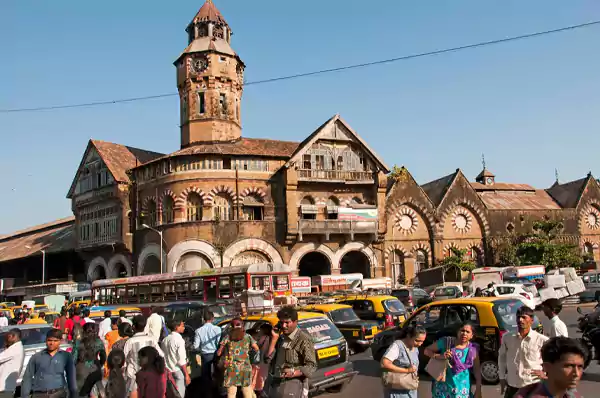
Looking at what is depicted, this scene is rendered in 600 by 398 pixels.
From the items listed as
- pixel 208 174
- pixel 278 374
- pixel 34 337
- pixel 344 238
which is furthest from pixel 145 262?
pixel 278 374

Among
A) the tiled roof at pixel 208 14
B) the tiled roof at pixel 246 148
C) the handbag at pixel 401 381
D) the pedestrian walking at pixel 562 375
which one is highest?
the tiled roof at pixel 208 14

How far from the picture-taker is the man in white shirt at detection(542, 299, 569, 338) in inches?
345

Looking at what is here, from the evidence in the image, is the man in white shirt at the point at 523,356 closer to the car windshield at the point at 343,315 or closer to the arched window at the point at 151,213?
the car windshield at the point at 343,315

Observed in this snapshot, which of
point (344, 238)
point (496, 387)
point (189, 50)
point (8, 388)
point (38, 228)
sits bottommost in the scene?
point (496, 387)

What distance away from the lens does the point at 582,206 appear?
52.0m

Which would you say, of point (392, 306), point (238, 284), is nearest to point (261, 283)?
point (238, 284)

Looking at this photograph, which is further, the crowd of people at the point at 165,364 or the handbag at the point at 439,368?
the crowd of people at the point at 165,364

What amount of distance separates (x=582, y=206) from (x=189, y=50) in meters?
39.8

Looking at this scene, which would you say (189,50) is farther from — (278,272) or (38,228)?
(38,228)

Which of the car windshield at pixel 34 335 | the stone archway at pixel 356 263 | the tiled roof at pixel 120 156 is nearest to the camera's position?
the car windshield at pixel 34 335

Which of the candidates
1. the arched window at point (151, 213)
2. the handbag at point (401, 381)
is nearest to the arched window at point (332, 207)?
the arched window at point (151, 213)

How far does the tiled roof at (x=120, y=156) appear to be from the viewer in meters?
43.8

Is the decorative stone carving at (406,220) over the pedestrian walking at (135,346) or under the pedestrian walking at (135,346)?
over

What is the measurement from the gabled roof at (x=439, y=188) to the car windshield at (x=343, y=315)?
32.7 meters
